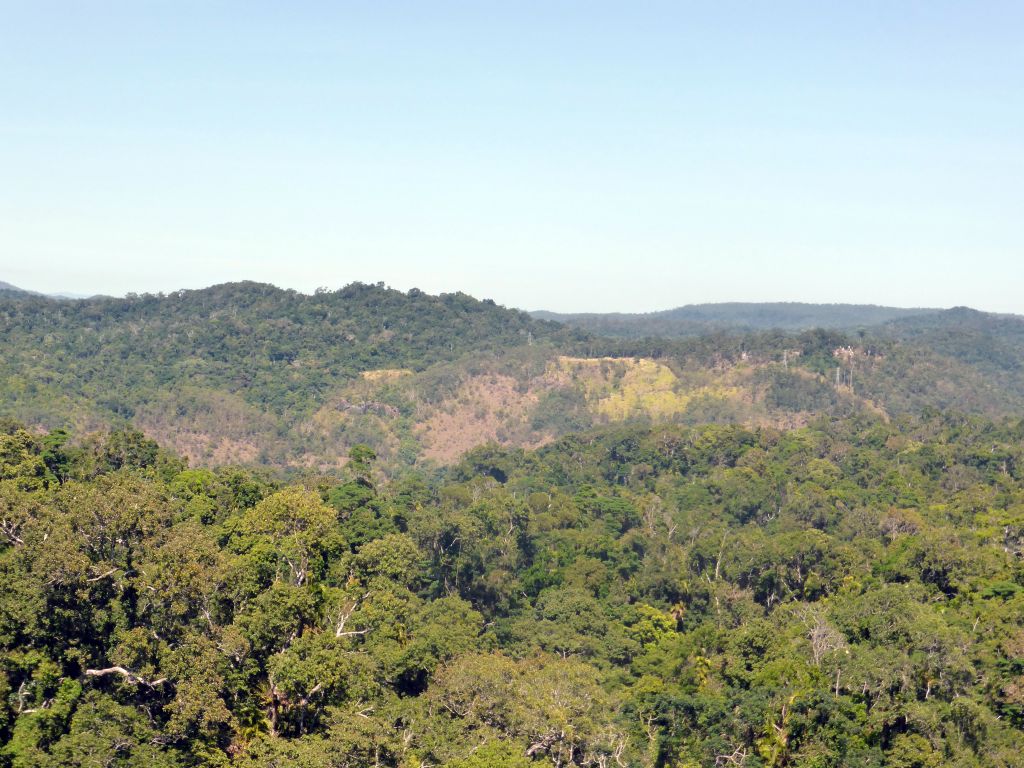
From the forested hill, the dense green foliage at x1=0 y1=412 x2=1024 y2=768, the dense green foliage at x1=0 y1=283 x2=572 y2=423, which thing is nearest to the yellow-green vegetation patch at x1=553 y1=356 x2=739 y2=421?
the forested hill

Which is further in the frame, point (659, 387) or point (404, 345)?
point (404, 345)

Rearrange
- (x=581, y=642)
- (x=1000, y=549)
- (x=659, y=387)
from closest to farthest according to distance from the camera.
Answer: (x=581, y=642) < (x=1000, y=549) < (x=659, y=387)

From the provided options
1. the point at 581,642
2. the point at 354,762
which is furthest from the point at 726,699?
the point at 354,762

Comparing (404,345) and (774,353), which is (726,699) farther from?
(404,345)

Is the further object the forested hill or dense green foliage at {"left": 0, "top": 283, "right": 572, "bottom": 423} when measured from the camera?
dense green foliage at {"left": 0, "top": 283, "right": 572, "bottom": 423}

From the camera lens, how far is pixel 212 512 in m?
49.9

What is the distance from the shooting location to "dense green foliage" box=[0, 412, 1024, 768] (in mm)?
31625

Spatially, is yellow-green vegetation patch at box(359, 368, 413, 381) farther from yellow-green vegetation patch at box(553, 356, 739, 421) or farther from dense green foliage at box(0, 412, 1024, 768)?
dense green foliage at box(0, 412, 1024, 768)

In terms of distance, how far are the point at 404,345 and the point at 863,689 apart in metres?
142

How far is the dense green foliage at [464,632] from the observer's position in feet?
104

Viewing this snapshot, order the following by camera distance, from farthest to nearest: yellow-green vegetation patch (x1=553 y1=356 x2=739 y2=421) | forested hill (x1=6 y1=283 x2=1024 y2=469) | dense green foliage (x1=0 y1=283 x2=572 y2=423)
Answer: yellow-green vegetation patch (x1=553 y1=356 x2=739 y2=421) → dense green foliage (x1=0 y1=283 x2=572 y2=423) → forested hill (x1=6 y1=283 x2=1024 y2=469)

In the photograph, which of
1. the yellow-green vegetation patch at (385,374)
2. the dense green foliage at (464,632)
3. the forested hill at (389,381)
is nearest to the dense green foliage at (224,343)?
the forested hill at (389,381)

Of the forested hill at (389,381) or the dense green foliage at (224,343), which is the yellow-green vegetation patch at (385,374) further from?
the dense green foliage at (224,343)

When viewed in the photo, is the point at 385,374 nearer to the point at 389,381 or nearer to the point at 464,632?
the point at 389,381
